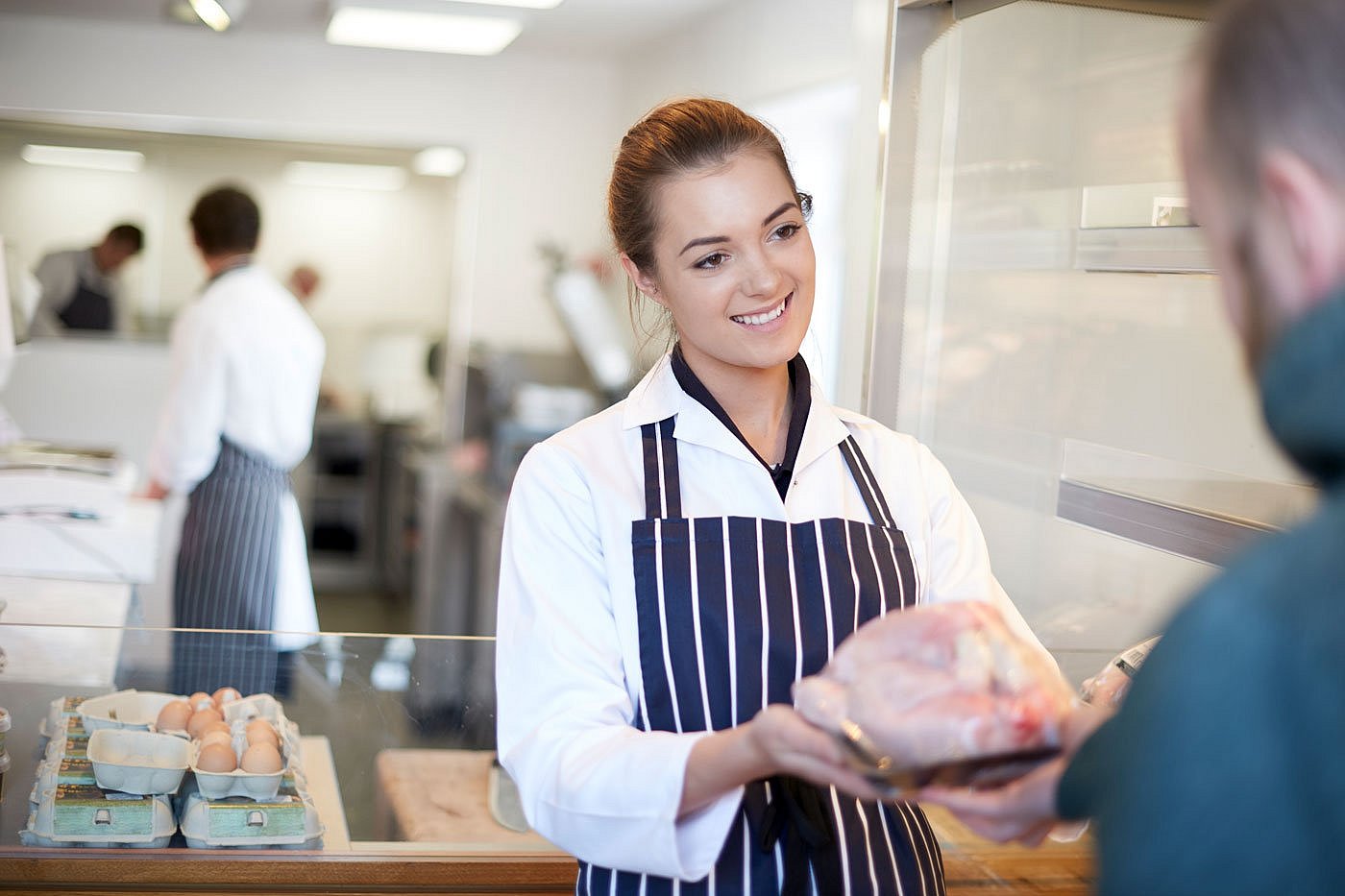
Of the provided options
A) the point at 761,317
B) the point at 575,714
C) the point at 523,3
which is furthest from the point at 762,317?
the point at 523,3

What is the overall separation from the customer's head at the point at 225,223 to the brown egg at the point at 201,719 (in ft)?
6.50

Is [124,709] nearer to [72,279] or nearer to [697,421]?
[697,421]

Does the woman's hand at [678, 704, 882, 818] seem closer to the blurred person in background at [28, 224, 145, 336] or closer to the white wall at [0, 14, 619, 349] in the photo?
the white wall at [0, 14, 619, 349]

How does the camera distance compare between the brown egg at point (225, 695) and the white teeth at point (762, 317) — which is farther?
the brown egg at point (225, 695)

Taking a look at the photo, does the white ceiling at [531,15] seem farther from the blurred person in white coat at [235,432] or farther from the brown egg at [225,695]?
the brown egg at [225,695]

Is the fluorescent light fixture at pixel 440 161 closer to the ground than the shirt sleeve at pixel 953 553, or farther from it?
farther from it

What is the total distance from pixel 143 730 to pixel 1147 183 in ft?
4.09

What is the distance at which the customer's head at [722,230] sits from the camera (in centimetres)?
125

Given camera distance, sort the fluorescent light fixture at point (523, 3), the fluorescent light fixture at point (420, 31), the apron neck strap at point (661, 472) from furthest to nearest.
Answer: the fluorescent light fixture at point (420, 31), the fluorescent light fixture at point (523, 3), the apron neck strap at point (661, 472)

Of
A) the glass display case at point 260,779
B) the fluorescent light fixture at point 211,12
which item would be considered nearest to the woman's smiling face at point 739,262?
the glass display case at point 260,779

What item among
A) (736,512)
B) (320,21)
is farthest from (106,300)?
(736,512)

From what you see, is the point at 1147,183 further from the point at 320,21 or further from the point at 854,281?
the point at 320,21

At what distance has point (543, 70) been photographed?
17.1 feet

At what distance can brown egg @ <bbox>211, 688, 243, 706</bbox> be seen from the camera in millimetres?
1615
